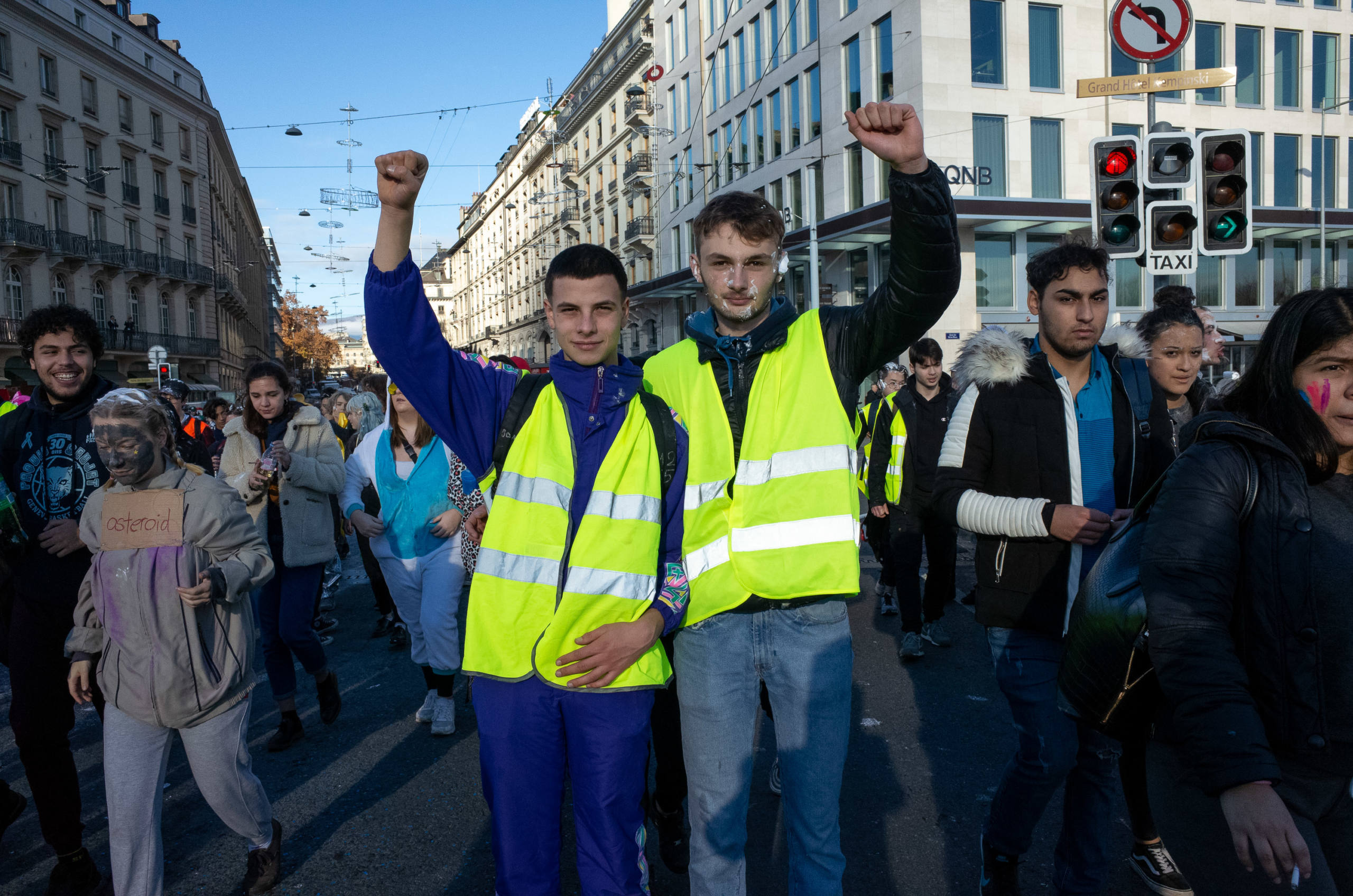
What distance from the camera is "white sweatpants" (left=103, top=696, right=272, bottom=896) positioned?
2912mm

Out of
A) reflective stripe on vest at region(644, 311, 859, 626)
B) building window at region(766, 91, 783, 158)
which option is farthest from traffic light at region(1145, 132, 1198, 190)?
building window at region(766, 91, 783, 158)

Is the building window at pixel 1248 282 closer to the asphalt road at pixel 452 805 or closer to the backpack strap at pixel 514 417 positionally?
the asphalt road at pixel 452 805

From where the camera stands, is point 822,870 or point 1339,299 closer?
point 1339,299

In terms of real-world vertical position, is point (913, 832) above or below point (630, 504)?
below

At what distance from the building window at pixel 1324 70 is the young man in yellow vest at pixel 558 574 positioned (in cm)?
3552

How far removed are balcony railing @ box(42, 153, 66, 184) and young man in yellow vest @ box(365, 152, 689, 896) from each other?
44773 mm

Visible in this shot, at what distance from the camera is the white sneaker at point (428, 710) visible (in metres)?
5.06

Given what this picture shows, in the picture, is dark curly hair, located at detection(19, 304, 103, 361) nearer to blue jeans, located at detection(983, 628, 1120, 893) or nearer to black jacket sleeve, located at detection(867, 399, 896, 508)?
blue jeans, located at detection(983, 628, 1120, 893)

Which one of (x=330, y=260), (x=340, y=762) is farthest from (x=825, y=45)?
(x=330, y=260)

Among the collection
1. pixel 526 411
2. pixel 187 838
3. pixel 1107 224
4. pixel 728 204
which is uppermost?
pixel 1107 224

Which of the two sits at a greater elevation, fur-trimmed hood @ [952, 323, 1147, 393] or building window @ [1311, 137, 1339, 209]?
building window @ [1311, 137, 1339, 209]

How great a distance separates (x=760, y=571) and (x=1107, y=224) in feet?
23.0

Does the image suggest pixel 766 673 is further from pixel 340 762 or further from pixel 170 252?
pixel 170 252

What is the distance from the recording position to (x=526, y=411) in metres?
2.28
